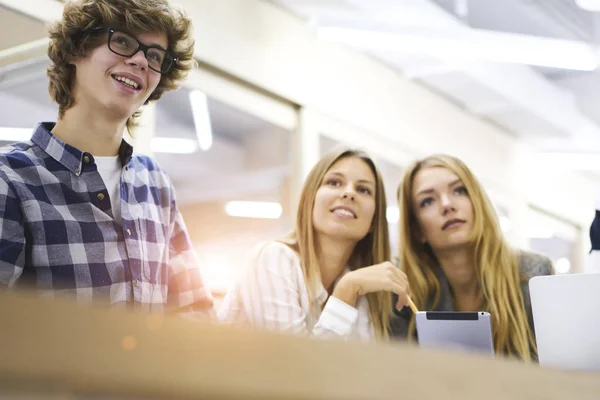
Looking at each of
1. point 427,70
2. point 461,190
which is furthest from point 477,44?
point 461,190

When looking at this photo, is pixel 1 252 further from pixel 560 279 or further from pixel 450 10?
pixel 450 10

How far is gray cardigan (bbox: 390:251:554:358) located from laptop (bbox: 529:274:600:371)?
0.67 m

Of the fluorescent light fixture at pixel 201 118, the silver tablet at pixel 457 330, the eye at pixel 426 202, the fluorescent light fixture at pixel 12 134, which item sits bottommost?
the silver tablet at pixel 457 330

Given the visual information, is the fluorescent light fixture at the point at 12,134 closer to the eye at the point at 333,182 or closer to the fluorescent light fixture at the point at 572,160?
the eye at the point at 333,182

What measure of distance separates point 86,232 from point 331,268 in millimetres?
656

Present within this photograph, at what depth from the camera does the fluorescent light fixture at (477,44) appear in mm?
3383

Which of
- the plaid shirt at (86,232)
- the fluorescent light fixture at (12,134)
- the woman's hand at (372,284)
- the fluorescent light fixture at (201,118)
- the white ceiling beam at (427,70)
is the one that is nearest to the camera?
the plaid shirt at (86,232)

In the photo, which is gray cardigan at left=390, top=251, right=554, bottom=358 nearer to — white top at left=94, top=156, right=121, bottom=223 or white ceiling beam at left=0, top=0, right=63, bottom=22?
white top at left=94, top=156, right=121, bottom=223

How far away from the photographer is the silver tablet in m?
1.31

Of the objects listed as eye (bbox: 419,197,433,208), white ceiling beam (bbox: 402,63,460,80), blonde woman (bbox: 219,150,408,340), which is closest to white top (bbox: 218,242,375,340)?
blonde woman (bbox: 219,150,408,340)

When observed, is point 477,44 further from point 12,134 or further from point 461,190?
point 12,134

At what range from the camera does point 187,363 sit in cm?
33

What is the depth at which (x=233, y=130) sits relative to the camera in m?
3.95

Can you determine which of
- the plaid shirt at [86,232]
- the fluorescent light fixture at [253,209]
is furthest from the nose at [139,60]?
the fluorescent light fixture at [253,209]
